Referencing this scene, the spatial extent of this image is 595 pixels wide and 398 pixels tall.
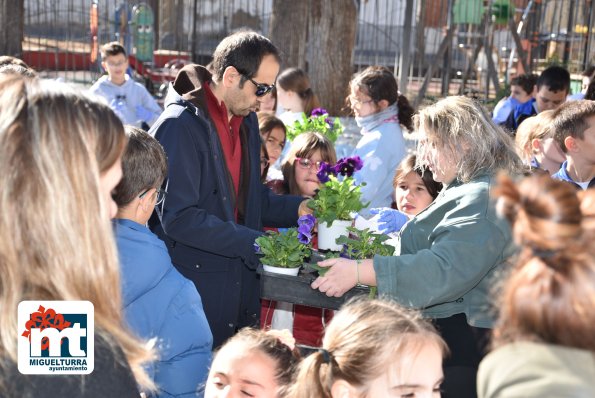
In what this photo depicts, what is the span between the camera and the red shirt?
3.86 metres

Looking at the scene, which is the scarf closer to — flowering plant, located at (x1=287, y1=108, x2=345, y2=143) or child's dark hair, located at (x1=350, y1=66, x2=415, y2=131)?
child's dark hair, located at (x1=350, y1=66, x2=415, y2=131)

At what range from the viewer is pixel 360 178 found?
5.16 meters

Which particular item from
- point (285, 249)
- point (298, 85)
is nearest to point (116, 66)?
point (298, 85)

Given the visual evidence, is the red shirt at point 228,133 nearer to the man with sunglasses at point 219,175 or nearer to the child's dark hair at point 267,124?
the man with sunglasses at point 219,175

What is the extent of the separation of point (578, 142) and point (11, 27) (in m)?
10.3

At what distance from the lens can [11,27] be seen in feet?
40.3

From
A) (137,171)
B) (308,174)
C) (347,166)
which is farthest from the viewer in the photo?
(308,174)

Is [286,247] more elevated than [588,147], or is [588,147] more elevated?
[588,147]

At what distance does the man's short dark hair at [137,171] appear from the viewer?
10.0 ft

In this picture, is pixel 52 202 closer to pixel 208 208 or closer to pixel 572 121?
pixel 208 208

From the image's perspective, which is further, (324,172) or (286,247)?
(324,172)

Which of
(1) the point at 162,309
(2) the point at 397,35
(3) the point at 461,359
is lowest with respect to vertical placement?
(3) the point at 461,359

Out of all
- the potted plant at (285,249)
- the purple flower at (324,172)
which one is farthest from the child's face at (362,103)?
the potted plant at (285,249)

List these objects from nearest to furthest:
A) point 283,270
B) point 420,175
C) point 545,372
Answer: point 545,372 → point 283,270 → point 420,175
